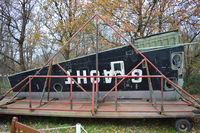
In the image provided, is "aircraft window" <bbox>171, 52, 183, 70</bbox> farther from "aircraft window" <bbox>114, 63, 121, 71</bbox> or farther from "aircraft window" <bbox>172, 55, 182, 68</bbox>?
"aircraft window" <bbox>114, 63, 121, 71</bbox>

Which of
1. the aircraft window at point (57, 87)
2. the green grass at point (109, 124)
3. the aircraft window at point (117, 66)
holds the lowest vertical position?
the green grass at point (109, 124)

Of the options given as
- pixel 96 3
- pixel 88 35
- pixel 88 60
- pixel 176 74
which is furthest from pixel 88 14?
pixel 176 74

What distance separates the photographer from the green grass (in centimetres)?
431

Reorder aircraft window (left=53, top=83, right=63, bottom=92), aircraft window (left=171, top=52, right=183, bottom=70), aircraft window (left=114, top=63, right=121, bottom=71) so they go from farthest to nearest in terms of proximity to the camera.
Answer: aircraft window (left=53, top=83, right=63, bottom=92)
aircraft window (left=114, top=63, right=121, bottom=71)
aircraft window (left=171, top=52, right=183, bottom=70)

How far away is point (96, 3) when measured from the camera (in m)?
10.0

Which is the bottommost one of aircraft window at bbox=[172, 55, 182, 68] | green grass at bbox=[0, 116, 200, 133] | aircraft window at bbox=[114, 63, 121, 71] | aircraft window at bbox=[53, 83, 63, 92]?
green grass at bbox=[0, 116, 200, 133]

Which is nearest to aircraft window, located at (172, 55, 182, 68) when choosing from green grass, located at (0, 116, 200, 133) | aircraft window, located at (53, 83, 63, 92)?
green grass, located at (0, 116, 200, 133)

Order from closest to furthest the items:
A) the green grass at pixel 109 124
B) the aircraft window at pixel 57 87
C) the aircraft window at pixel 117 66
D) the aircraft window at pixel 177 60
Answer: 1. the green grass at pixel 109 124
2. the aircraft window at pixel 177 60
3. the aircraft window at pixel 117 66
4. the aircraft window at pixel 57 87

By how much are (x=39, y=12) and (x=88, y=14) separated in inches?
201

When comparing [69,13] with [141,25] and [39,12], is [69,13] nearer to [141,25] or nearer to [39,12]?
[39,12]

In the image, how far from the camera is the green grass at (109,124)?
4309mm

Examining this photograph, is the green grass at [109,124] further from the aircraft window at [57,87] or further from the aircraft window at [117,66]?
the aircraft window at [117,66]

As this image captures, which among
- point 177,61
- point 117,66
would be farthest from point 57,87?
point 177,61

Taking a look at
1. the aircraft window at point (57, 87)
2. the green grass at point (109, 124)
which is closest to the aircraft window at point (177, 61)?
the green grass at point (109, 124)
